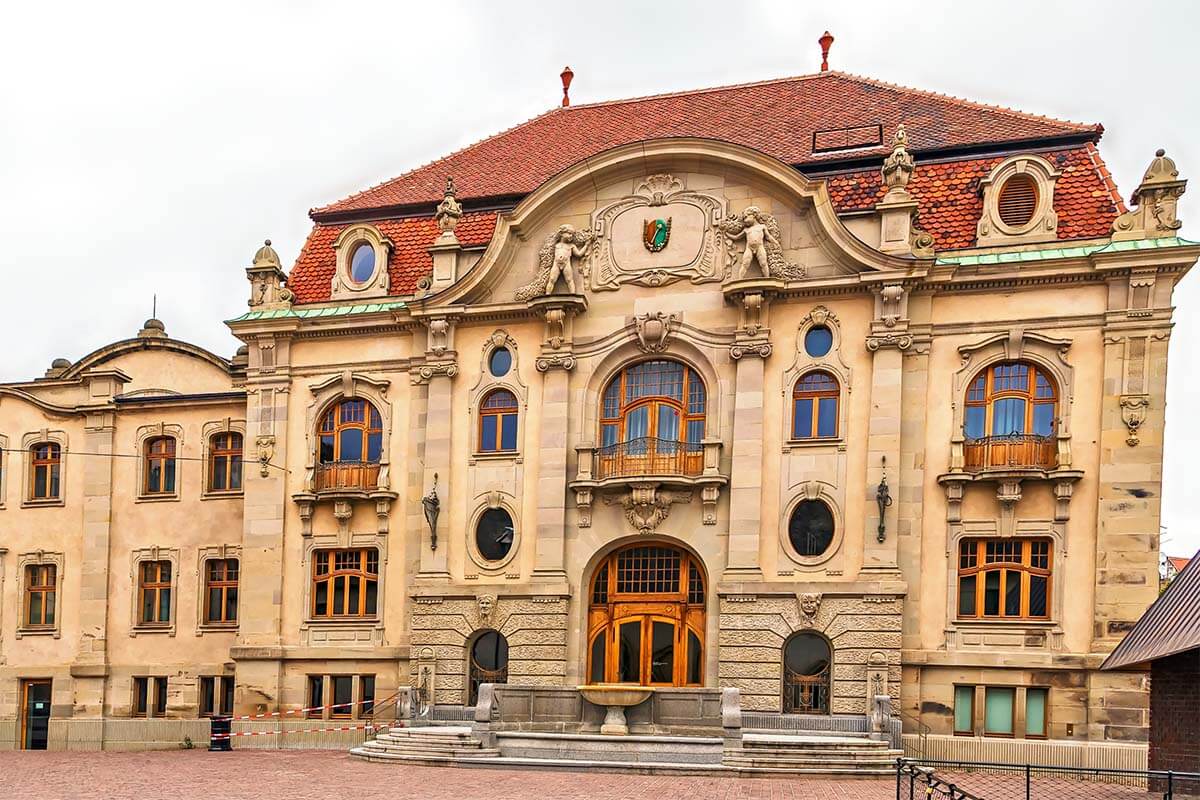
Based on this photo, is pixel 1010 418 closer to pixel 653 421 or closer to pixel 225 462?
pixel 653 421

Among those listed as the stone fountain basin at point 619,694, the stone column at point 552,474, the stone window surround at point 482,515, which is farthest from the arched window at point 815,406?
the stone window surround at point 482,515

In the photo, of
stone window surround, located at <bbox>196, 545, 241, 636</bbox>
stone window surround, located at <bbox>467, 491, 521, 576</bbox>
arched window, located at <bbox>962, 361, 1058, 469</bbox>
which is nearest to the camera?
arched window, located at <bbox>962, 361, 1058, 469</bbox>

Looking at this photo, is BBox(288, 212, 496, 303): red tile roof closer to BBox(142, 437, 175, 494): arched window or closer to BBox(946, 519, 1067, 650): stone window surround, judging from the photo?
BBox(142, 437, 175, 494): arched window

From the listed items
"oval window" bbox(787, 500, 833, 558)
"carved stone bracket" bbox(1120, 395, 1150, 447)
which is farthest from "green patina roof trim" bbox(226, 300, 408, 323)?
"carved stone bracket" bbox(1120, 395, 1150, 447)

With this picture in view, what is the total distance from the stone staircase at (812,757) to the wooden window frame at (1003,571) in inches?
159

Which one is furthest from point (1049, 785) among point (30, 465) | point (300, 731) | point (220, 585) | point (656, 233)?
point (30, 465)

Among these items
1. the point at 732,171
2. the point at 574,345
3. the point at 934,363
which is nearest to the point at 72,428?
the point at 574,345

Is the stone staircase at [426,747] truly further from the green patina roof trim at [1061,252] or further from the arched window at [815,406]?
the green patina roof trim at [1061,252]

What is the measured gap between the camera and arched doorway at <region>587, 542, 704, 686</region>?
29.6 metres

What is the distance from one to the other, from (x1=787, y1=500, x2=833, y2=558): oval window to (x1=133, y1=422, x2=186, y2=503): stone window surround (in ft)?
54.5

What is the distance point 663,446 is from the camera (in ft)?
98.1

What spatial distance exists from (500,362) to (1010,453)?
1189 cm

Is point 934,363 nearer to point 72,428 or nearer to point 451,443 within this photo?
point 451,443

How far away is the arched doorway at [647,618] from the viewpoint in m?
29.6
